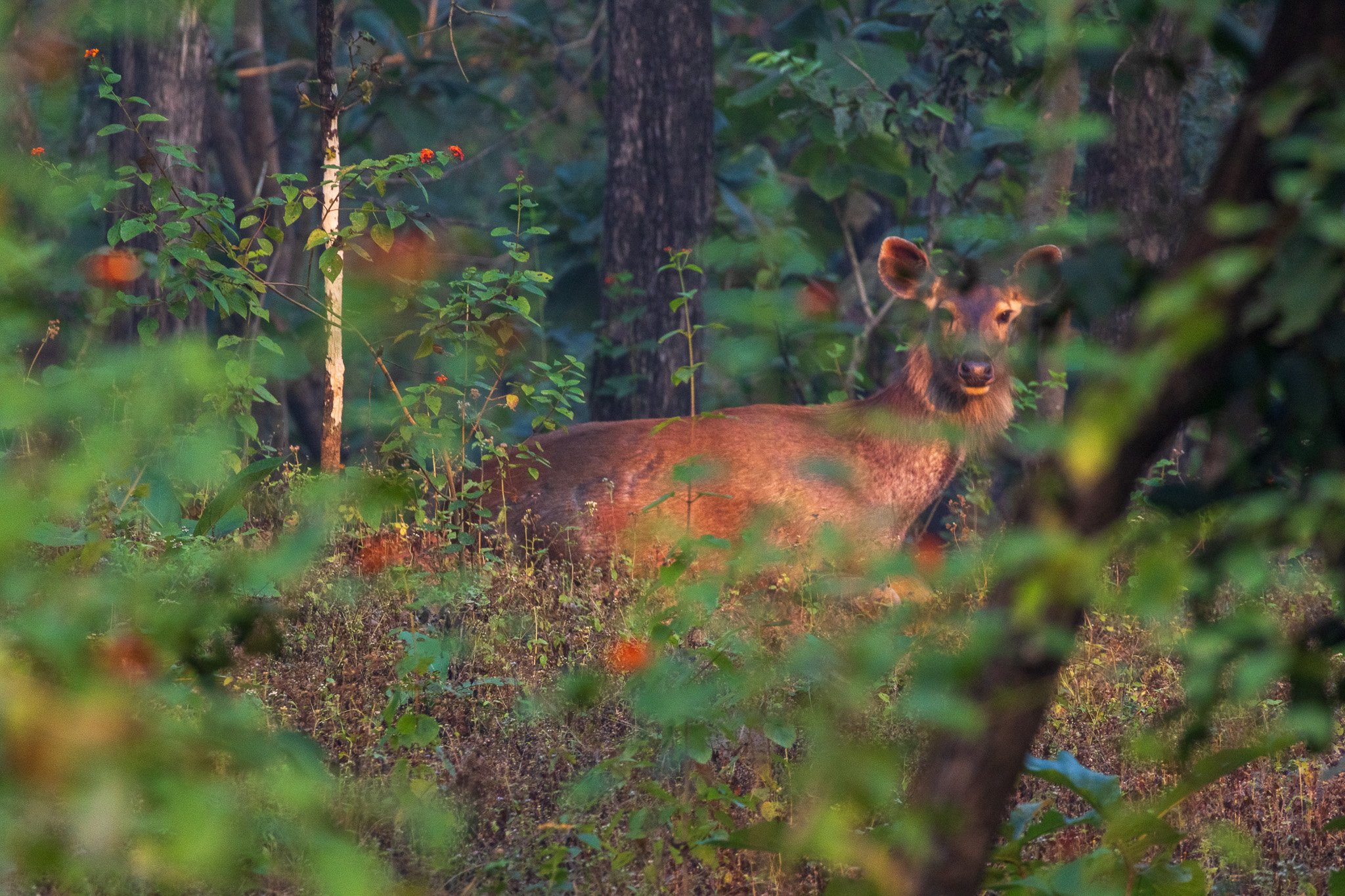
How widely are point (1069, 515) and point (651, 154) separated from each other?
9349 millimetres

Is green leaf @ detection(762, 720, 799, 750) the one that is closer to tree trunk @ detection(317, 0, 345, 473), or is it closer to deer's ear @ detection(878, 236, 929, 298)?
tree trunk @ detection(317, 0, 345, 473)

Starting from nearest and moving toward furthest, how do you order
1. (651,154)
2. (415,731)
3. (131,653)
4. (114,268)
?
(131,653) < (415,731) < (114,268) < (651,154)

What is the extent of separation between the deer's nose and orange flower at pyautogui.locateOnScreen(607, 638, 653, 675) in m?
3.20

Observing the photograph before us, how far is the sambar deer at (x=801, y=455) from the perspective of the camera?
7988 mm

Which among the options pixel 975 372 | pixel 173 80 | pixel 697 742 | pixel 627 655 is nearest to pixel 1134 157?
pixel 975 372

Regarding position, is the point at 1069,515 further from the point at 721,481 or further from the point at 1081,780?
the point at 721,481

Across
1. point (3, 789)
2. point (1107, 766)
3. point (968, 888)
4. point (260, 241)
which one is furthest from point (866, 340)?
point (3, 789)

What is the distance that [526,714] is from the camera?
17.1ft

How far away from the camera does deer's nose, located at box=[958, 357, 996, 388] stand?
828cm

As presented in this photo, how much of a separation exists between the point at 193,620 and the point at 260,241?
5447 millimetres

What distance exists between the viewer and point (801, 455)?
8594mm

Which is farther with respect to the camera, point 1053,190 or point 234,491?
point 1053,190

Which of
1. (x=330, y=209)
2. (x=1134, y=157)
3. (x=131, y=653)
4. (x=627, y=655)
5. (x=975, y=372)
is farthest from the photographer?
(x=1134, y=157)

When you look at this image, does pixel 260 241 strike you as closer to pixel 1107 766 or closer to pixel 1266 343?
pixel 1107 766
